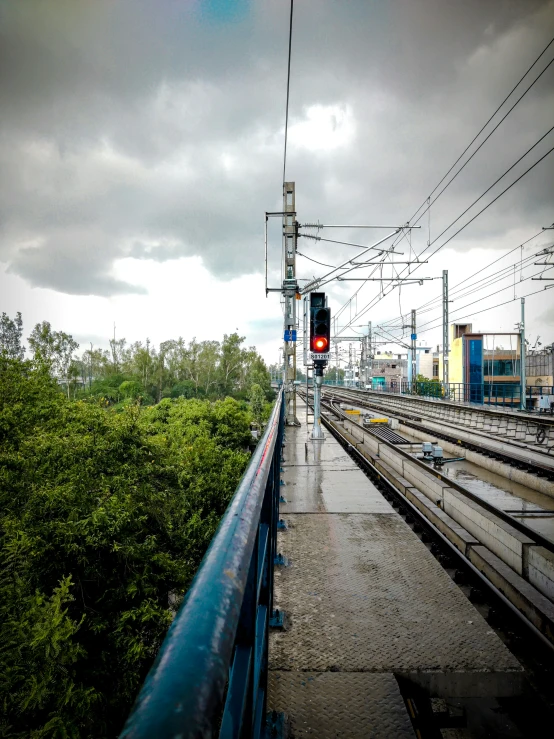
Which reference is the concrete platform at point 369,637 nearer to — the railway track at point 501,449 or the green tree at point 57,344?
the railway track at point 501,449

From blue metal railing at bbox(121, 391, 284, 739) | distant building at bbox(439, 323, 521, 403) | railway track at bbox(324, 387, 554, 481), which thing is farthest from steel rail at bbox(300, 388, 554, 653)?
distant building at bbox(439, 323, 521, 403)

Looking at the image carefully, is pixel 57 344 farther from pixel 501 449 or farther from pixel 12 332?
pixel 501 449

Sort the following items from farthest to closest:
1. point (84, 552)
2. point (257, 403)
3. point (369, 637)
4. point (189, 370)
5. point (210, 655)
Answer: point (189, 370) < point (257, 403) < point (84, 552) < point (369, 637) < point (210, 655)

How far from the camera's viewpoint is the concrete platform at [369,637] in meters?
2.20

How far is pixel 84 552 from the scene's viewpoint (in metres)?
9.09

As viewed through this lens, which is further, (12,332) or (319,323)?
(12,332)

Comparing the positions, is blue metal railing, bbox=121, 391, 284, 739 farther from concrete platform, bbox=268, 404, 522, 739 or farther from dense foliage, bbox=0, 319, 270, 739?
dense foliage, bbox=0, 319, 270, 739

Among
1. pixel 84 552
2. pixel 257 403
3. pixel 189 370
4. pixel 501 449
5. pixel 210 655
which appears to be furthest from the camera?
pixel 189 370

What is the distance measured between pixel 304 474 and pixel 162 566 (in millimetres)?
5428

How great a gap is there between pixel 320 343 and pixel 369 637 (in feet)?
25.1

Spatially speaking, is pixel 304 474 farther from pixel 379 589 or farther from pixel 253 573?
pixel 253 573

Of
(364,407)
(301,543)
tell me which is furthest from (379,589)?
(364,407)

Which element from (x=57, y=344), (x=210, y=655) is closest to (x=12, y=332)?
(x=57, y=344)

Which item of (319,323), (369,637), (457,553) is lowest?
(457,553)
